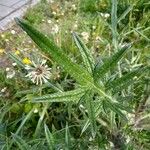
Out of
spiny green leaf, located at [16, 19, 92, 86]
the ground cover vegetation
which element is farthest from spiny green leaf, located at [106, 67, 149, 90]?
spiny green leaf, located at [16, 19, 92, 86]

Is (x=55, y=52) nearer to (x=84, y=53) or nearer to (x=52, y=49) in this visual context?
(x=52, y=49)

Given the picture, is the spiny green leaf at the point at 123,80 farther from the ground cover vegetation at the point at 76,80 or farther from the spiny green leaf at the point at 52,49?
the spiny green leaf at the point at 52,49

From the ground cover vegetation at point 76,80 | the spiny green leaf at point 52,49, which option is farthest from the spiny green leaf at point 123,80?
the spiny green leaf at point 52,49

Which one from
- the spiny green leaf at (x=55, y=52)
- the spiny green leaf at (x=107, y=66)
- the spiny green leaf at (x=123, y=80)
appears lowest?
the spiny green leaf at (x=123, y=80)

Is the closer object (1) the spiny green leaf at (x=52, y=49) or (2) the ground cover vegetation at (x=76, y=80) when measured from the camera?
(1) the spiny green leaf at (x=52, y=49)

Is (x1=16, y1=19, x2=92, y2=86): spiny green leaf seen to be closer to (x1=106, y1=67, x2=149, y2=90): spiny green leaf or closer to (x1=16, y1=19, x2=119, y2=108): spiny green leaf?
(x1=16, y1=19, x2=119, y2=108): spiny green leaf

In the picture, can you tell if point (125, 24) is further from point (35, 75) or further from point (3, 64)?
point (35, 75)

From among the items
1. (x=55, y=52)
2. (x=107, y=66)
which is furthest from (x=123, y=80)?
(x=55, y=52)
